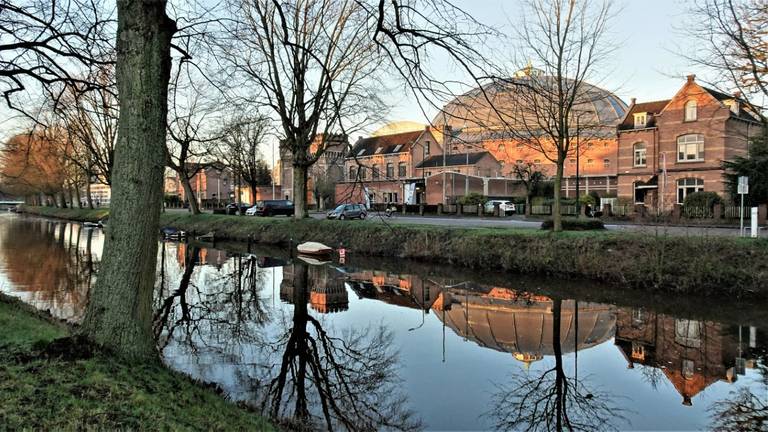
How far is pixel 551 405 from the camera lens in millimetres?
6934

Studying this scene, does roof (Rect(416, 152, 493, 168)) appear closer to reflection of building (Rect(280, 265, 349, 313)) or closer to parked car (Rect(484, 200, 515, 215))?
parked car (Rect(484, 200, 515, 215))

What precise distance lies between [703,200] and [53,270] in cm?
3363

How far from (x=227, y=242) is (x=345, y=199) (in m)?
28.5

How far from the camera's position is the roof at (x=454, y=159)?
61.8m

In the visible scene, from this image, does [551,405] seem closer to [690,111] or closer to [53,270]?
[53,270]

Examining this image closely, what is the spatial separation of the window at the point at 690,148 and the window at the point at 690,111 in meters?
1.40

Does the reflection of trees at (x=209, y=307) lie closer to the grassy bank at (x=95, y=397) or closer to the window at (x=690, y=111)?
the grassy bank at (x=95, y=397)

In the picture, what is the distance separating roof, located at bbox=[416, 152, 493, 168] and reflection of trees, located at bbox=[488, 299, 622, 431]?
Answer: 54.2 meters

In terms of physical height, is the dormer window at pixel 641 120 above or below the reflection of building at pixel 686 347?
above

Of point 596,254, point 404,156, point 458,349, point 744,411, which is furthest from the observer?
point 404,156

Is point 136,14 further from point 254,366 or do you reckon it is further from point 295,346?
point 295,346

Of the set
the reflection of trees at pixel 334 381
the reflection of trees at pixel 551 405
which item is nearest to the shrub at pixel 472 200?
the reflection of trees at pixel 334 381

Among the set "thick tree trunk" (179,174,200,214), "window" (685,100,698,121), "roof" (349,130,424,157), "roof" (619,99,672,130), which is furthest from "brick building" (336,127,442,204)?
"window" (685,100,698,121)

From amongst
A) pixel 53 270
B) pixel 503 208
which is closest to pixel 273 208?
pixel 503 208
